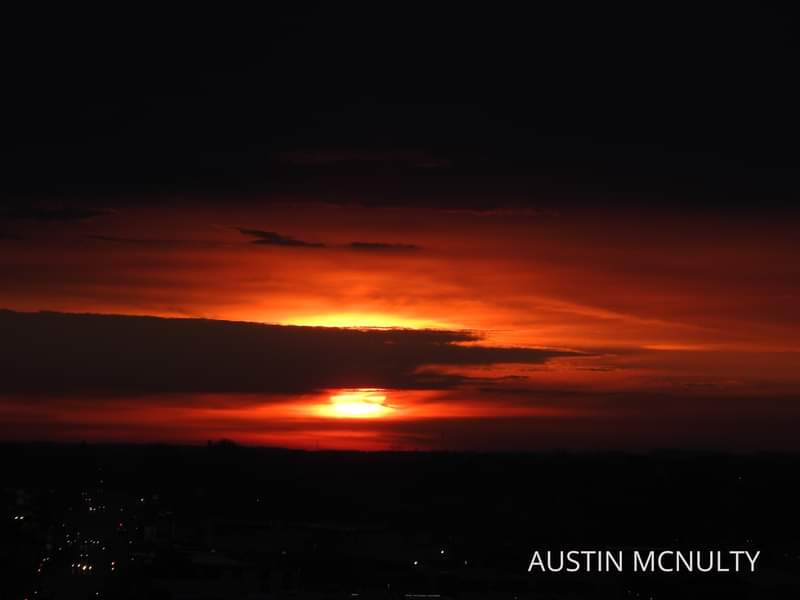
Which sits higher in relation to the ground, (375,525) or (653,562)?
(375,525)

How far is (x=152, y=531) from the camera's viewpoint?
283 ft

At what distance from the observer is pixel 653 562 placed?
60969 mm

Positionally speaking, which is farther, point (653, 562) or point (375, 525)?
point (375, 525)

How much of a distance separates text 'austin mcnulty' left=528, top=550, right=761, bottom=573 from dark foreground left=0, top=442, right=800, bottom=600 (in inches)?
37.7

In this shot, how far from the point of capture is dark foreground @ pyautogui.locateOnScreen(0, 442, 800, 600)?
194 feet

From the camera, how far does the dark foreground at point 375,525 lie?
59250 millimetres

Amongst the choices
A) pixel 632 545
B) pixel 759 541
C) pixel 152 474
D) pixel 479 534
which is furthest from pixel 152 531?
pixel 152 474

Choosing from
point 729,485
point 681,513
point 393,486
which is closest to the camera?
point 681,513

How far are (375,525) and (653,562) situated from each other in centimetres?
5188

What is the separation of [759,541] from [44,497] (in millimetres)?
61687

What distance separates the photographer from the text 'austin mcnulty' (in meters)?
59.5

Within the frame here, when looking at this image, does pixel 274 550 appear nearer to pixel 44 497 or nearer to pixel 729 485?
pixel 44 497

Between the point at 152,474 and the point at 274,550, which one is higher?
the point at 152,474

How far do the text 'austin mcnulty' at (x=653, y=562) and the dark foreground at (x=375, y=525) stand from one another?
0.96 meters
